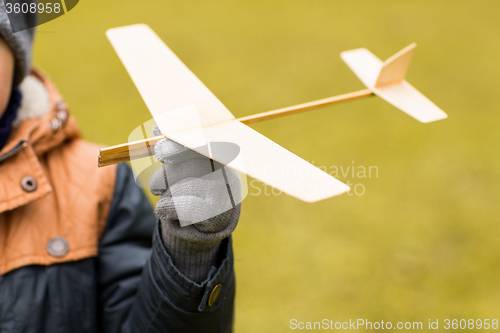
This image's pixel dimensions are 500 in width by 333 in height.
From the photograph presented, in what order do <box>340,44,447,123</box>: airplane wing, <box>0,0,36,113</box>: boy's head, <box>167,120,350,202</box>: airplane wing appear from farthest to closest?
<box>340,44,447,123</box>: airplane wing, <box>0,0,36,113</box>: boy's head, <box>167,120,350,202</box>: airplane wing

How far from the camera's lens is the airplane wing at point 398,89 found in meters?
0.87

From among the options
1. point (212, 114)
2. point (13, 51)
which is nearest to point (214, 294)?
point (212, 114)

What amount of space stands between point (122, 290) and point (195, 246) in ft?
0.95

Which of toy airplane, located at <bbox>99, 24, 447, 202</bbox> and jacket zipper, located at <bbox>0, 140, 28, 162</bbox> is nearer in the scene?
toy airplane, located at <bbox>99, 24, 447, 202</bbox>

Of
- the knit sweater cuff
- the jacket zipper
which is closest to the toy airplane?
the knit sweater cuff

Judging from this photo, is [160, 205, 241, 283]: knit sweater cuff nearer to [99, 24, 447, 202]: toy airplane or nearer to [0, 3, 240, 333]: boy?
[0, 3, 240, 333]: boy

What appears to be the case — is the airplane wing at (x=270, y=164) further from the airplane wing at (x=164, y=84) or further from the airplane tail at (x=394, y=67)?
the airplane tail at (x=394, y=67)

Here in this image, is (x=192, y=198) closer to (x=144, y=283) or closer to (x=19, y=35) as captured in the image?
(x=144, y=283)

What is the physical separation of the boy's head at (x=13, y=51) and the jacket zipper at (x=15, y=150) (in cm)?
7

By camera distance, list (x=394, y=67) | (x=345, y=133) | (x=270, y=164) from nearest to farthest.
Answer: (x=270, y=164) → (x=394, y=67) → (x=345, y=133)

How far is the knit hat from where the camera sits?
28.1 inches

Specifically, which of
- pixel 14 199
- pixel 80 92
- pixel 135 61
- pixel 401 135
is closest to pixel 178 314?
pixel 14 199

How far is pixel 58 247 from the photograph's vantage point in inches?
31.1

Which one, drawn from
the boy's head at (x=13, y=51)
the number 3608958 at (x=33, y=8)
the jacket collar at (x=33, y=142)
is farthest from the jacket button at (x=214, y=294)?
the number 3608958 at (x=33, y=8)
